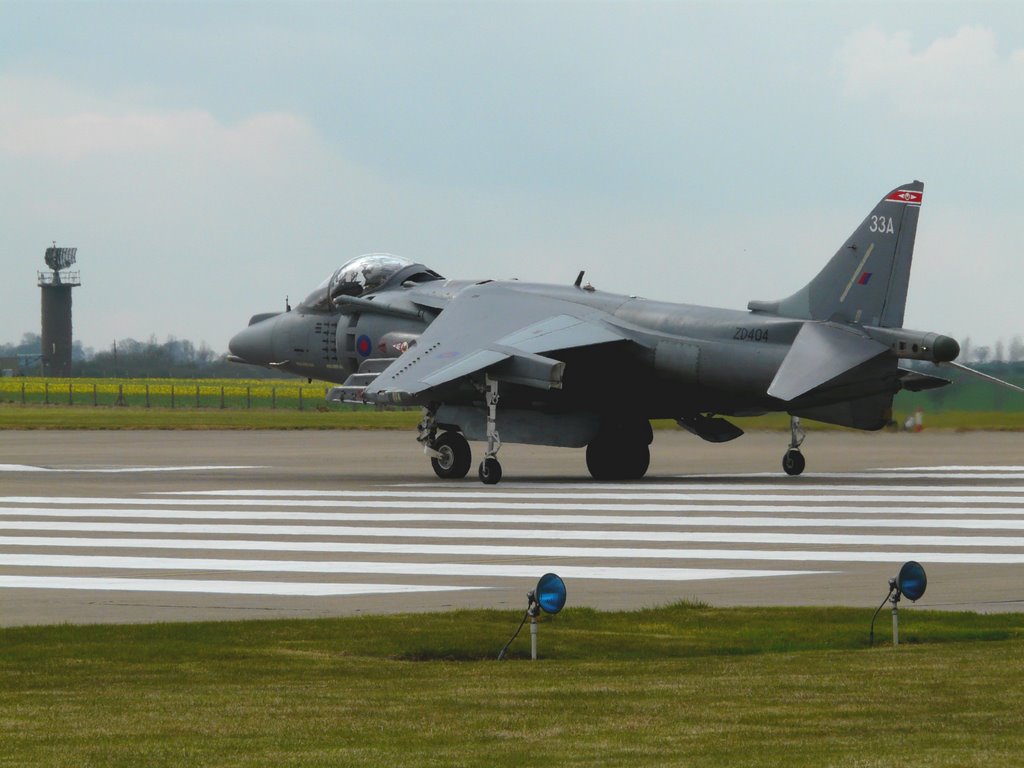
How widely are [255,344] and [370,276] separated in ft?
10.8

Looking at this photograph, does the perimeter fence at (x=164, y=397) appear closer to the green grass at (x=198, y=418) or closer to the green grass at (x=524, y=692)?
the green grass at (x=198, y=418)

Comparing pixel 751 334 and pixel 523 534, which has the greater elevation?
pixel 751 334

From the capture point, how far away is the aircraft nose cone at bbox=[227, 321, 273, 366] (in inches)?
1226

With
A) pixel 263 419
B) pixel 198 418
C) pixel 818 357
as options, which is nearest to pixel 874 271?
pixel 818 357

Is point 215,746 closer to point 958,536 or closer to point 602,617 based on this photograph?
point 602,617

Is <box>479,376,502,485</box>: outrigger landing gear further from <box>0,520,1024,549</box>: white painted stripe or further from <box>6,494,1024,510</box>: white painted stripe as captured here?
<box>0,520,1024,549</box>: white painted stripe

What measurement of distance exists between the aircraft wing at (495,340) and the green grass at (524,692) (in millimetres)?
13124

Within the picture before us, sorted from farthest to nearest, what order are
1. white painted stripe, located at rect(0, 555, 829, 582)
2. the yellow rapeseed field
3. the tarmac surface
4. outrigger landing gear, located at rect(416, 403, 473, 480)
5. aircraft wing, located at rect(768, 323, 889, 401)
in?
the yellow rapeseed field, outrigger landing gear, located at rect(416, 403, 473, 480), aircraft wing, located at rect(768, 323, 889, 401), white painted stripe, located at rect(0, 555, 829, 582), the tarmac surface

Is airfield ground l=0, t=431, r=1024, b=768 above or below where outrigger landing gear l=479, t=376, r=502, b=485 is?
below

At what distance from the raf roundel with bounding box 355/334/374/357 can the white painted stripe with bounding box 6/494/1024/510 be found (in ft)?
20.9

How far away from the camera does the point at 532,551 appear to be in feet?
53.9

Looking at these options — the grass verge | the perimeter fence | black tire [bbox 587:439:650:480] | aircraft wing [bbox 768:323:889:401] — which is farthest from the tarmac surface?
the perimeter fence

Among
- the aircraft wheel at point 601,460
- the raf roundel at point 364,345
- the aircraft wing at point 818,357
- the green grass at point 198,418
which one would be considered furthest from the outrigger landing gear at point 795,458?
the green grass at point 198,418

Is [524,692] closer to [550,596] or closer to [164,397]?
[550,596]
